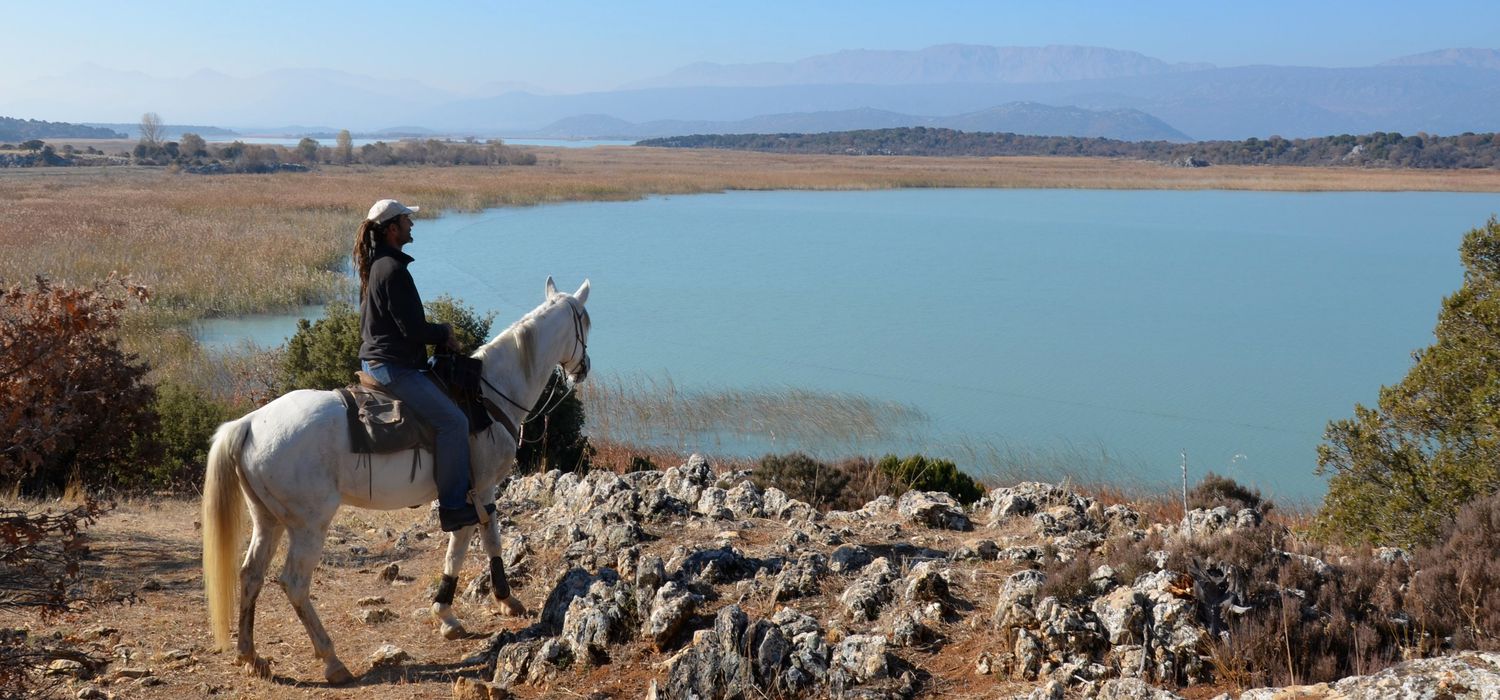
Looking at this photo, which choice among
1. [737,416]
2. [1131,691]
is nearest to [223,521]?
[1131,691]

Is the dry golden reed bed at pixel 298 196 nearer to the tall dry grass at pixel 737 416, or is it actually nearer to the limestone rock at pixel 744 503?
the tall dry grass at pixel 737 416

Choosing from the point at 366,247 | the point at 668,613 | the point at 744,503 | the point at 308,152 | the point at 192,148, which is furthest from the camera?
the point at 308,152

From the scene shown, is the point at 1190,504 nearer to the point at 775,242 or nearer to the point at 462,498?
the point at 462,498

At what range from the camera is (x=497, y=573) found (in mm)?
6113

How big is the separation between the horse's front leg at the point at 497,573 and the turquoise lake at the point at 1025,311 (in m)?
10.3

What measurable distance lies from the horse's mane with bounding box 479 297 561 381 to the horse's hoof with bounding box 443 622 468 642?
4.75 ft

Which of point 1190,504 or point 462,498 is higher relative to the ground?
point 462,498

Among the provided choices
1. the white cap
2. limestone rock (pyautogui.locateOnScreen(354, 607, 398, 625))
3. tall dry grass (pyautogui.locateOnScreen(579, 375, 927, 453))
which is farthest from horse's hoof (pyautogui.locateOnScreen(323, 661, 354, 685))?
tall dry grass (pyautogui.locateOnScreen(579, 375, 927, 453))

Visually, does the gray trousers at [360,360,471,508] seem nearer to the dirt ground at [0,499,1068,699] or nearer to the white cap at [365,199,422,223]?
the white cap at [365,199,422,223]

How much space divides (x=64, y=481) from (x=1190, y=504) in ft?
33.3

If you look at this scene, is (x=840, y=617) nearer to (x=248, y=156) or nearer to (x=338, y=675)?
(x=338, y=675)

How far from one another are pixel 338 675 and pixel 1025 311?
936 inches

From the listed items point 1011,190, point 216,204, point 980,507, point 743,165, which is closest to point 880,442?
point 980,507

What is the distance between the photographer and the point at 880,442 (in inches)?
643
